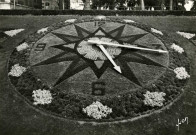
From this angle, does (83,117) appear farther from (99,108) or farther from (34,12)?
(34,12)

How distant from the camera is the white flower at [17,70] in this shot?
32.6 ft

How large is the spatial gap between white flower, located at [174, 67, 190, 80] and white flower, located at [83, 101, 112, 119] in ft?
11.1

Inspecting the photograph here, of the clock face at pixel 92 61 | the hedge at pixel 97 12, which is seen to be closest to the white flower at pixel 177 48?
the clock face at pixel 92 61

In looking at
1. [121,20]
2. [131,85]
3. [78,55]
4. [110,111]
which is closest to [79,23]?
[121,20]

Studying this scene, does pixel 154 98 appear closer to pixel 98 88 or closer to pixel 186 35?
Result: pixel 98 88

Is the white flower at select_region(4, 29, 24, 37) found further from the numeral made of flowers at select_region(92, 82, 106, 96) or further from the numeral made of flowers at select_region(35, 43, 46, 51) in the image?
the numeral made of flowers at select_region(92, 82, 106, 96)

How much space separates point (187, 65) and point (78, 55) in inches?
179

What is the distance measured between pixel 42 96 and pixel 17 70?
2.11 m

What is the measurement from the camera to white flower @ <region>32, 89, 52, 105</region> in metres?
8.50

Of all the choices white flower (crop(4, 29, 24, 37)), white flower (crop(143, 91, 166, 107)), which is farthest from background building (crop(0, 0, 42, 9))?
white flower (crop(143, 91, 166, 107))

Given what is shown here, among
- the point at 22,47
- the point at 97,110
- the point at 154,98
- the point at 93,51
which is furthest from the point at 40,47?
the point at 154,98

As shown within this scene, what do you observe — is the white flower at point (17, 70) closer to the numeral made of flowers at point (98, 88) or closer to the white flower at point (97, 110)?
the numeral made of flowers at point (98, 88)

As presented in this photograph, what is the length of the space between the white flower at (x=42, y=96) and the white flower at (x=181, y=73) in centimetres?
492

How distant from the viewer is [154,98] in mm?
8633
